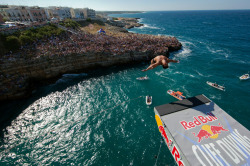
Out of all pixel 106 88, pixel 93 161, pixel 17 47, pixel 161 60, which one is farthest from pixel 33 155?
pixel 17 47

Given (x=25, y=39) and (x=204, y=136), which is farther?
(x=25, y=39)

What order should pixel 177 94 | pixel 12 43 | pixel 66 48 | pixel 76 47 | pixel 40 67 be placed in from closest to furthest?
pixel 177 94 < pixel 40 67 < pixel 12 43 < pixel 66 48 < pixel 76 47

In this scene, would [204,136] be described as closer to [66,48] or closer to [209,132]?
[209,132]

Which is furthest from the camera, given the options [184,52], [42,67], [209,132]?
[184,52]

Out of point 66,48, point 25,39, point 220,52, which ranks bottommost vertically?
point 220,52

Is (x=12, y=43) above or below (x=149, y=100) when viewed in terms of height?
above

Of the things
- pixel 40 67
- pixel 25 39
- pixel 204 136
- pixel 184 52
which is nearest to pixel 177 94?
pixel 204 136

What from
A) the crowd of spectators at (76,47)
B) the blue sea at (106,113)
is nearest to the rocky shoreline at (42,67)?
the crowd of spectators at (76,47)

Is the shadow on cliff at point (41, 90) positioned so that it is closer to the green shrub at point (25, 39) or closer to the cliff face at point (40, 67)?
the cliff face at point (40, 67)
